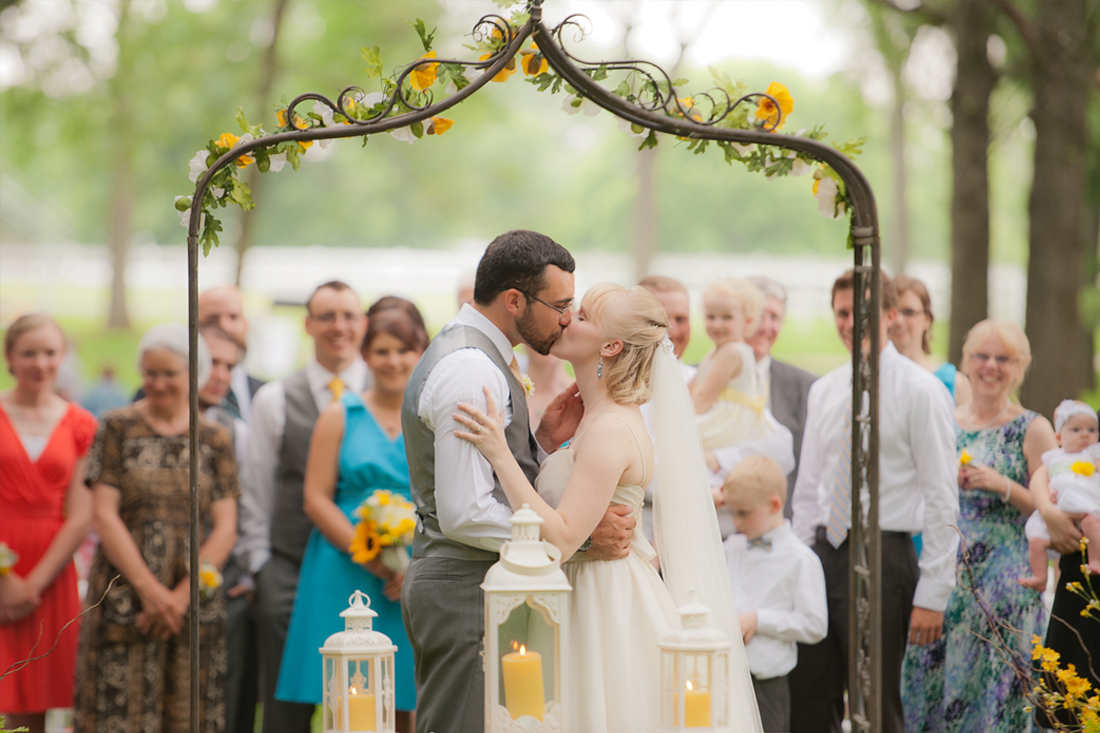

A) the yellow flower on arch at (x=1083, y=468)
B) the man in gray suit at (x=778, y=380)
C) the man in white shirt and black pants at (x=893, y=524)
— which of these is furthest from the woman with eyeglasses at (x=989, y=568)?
the man in gray suit at (x=778, y=380)

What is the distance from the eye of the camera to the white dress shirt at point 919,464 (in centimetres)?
401

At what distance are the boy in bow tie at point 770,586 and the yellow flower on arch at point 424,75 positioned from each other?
203cm

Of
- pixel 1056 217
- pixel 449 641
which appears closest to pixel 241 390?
pixel 449 641

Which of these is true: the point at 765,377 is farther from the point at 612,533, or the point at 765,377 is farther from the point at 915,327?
the point at 612,533

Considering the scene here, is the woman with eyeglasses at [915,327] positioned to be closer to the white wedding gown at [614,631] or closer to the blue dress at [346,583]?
→ the white wedding gown at [614,631]

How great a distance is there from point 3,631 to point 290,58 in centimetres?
1362

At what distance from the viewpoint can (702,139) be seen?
2.94 meters

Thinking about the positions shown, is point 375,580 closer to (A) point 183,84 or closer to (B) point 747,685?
(B) point 747,685

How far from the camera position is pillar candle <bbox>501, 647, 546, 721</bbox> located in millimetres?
2496

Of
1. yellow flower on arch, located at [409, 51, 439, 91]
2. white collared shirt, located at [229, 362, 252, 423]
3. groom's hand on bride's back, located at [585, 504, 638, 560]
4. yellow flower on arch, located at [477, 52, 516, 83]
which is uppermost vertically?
yellow flower on arch, located at [477, 52, 516, 83]

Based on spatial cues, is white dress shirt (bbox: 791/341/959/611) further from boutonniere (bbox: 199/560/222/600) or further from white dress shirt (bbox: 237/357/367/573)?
boutonniere (bbox: 199/560/222/600)

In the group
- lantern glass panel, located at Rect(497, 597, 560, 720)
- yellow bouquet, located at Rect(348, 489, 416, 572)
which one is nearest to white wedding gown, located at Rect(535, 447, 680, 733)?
lantern glass panel, located at Rect(497, 597, 560, 720)

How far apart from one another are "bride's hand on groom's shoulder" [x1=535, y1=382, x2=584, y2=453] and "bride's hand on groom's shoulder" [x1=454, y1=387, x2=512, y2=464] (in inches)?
26.8

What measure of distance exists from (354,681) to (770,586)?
1865mm
